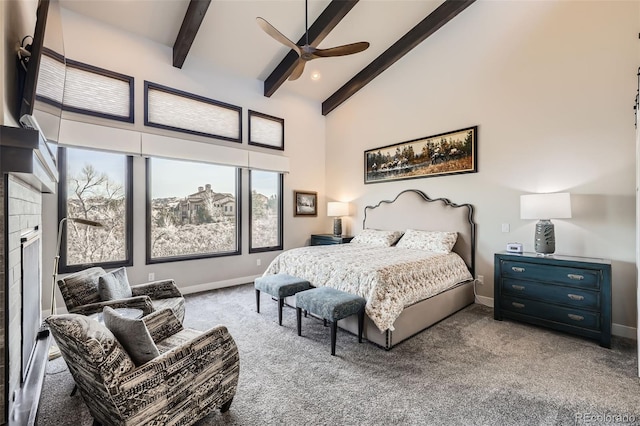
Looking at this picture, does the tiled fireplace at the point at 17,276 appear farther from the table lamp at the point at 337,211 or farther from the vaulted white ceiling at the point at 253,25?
the table lamp at the point at 337,211

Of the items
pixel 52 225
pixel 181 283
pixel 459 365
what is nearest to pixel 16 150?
pixel 52 225

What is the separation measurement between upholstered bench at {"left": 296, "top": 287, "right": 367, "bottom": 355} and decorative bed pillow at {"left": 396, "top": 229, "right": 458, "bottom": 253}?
1.83 metres

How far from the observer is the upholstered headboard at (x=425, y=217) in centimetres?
418

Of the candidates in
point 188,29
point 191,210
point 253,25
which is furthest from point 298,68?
point 191,210

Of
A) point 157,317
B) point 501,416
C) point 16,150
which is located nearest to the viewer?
point 16,150

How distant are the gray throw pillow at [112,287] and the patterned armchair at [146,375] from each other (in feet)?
3.38

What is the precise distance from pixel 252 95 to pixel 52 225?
3.60m

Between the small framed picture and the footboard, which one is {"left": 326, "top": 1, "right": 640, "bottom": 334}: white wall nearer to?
the footboard

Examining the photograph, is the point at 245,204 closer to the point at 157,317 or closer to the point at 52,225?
the point at 52,225

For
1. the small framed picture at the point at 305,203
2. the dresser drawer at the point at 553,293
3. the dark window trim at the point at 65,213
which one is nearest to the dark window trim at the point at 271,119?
the small framed picture at the point at 305,203

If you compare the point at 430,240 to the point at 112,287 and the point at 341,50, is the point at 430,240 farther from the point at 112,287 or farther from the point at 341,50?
the point at 112,287

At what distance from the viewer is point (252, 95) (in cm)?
535

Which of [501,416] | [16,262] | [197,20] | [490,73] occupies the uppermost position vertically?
[197,20]

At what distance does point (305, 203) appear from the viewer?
20.2 ft
